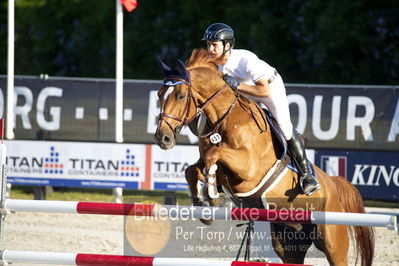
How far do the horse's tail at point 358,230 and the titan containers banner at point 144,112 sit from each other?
12.4ft

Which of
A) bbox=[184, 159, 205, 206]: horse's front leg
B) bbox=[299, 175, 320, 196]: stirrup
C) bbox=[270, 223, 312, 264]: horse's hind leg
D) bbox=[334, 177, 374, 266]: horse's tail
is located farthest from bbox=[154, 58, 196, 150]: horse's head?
bbox=[334, 177, 374, 266]: horse's tail

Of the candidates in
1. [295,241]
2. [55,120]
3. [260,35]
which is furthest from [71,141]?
[260,35]

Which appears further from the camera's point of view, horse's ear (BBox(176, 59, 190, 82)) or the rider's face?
the rider's face

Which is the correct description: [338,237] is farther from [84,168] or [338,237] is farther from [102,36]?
[102,36]

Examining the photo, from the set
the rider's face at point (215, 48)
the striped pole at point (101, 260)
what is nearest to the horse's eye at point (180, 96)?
the rider's face at point (215, 48)

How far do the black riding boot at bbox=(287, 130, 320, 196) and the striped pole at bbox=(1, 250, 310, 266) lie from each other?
1.16 meters

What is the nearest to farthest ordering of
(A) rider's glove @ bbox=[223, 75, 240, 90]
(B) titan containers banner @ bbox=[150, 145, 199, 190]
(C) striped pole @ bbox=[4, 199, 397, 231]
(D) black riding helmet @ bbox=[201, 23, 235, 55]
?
(C) striped pole @ bbox=[4, 199, 397, 231] → (D) black riding helmet @ bbox=[201, 23, 235, 55] → (A) rider's glove @ bbox=[223, 75, 240, 90] → (B) titan containers banner @ bbox=[150, 145, 199, 190]

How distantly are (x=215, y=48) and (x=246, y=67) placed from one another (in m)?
0.29

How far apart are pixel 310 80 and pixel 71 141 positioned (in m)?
8.16

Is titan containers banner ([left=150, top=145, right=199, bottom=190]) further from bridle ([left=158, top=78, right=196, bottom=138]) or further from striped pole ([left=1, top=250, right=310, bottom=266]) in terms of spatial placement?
striped pole ([left=1, top=250, right=310, bottom=266])

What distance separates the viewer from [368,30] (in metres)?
15.7

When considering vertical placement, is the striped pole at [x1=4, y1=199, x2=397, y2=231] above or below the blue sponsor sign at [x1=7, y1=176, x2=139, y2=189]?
above

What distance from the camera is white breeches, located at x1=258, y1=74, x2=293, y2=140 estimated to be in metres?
5.48

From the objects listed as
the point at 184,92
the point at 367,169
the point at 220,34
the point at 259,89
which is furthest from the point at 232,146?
the point at 367,169
